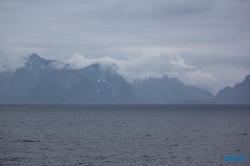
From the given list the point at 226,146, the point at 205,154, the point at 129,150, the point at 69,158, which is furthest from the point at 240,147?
the point at 69,158

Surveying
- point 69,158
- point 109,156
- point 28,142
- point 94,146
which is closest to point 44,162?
point 69,158

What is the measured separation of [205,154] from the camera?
67375 mm

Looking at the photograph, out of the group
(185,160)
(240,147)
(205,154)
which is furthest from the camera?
(240,147)

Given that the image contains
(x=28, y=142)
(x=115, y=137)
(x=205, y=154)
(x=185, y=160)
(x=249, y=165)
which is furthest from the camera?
(x=115, y=137)

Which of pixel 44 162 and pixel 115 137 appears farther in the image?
pixel 115 137

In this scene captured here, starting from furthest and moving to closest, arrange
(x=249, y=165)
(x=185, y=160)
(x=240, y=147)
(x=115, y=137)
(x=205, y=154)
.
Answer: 1. (x=115, y=137)
2. (x=240, y=147)
3. (x=205, y=154)
4. (x=185, y=160)
5. (x=249, y=165)

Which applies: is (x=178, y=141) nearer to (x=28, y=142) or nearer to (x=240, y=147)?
(x=240, y=147)

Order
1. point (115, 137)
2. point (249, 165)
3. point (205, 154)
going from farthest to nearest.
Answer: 1. point (115, 137)
2. point (205, 154)
3. point (249, 165)

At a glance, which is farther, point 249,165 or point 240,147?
point 240,147

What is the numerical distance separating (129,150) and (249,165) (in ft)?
75.8

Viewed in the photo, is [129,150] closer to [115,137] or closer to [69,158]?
[69,158]

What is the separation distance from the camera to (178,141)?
281ft

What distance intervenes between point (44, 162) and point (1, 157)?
27.9 ft

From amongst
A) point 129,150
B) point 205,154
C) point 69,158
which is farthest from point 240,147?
point 69,158
